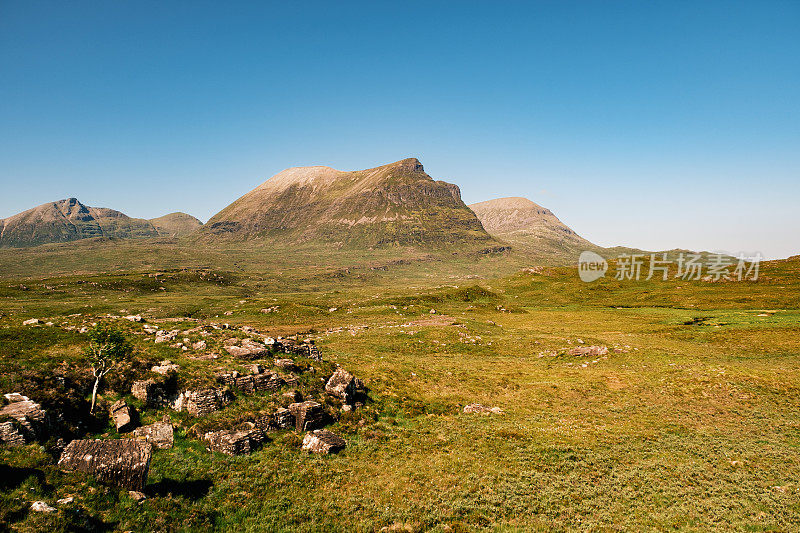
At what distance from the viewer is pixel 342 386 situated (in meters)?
29.6

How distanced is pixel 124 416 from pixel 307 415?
463 inches

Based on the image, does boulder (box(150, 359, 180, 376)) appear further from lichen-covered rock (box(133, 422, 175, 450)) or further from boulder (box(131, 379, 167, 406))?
lichen-covered rock (box(133, 422, 175, 450))

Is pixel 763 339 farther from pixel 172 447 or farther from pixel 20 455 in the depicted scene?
pixel 20 455

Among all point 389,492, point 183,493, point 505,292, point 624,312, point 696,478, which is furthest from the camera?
point 505,292

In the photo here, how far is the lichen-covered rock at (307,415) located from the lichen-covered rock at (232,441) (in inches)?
134

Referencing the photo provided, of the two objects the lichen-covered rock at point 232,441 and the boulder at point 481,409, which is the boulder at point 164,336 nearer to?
the lichen-covered rock at point 232,441

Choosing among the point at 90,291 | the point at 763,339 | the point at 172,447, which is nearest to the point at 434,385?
the point at 172,447

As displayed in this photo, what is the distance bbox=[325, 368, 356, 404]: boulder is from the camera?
1147 inches

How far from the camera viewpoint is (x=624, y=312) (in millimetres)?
92812

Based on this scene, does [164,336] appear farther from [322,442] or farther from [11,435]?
[322,442]

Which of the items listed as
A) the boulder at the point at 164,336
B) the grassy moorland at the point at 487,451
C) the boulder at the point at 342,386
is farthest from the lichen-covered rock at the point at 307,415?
the boulder at the point at 164,336

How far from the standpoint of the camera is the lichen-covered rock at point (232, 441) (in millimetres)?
20469

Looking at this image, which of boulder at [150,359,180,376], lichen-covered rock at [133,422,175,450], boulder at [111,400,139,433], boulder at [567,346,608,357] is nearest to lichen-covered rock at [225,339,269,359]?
boulder at [150,359,180,376]

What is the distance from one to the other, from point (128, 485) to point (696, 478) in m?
34.0
